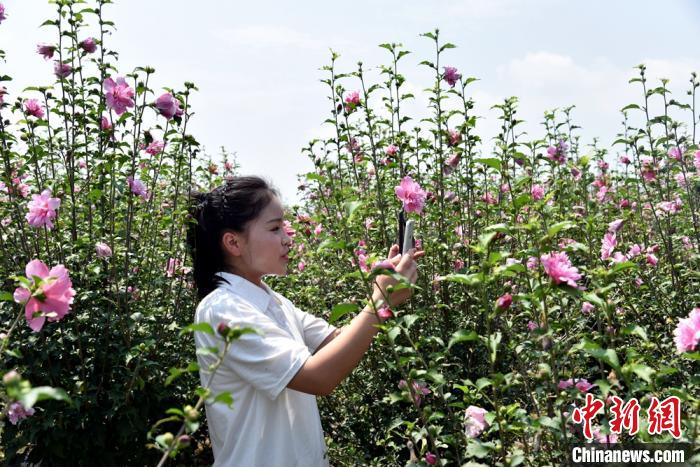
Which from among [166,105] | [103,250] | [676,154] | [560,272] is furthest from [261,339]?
[676,154]

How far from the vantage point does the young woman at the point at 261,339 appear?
1.75 m

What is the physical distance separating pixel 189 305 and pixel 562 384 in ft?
6.95

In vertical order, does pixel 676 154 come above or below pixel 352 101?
below

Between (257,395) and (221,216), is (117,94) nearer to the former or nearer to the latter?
(221,216)

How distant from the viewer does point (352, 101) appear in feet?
10.8

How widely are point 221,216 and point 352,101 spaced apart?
1331mm

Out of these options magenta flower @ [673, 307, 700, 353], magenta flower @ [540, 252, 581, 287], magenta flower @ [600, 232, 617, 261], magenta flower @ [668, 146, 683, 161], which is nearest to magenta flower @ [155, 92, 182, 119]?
magenta flower @ [600, 232, 617, 261]

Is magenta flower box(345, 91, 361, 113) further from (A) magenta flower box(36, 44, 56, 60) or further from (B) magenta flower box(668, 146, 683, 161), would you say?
(B) magenta flower box(668, 146, 683, 161)

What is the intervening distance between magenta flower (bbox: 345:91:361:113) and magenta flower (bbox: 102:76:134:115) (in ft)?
3.34

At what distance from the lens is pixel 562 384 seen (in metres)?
1.82

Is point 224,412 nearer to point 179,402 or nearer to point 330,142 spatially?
point 179,402

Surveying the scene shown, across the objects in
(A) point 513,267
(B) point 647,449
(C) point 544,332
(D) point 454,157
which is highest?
(D) point 454,157

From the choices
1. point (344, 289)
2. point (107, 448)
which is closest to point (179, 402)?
point (107, 448)

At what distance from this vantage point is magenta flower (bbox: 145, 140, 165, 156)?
328cm
